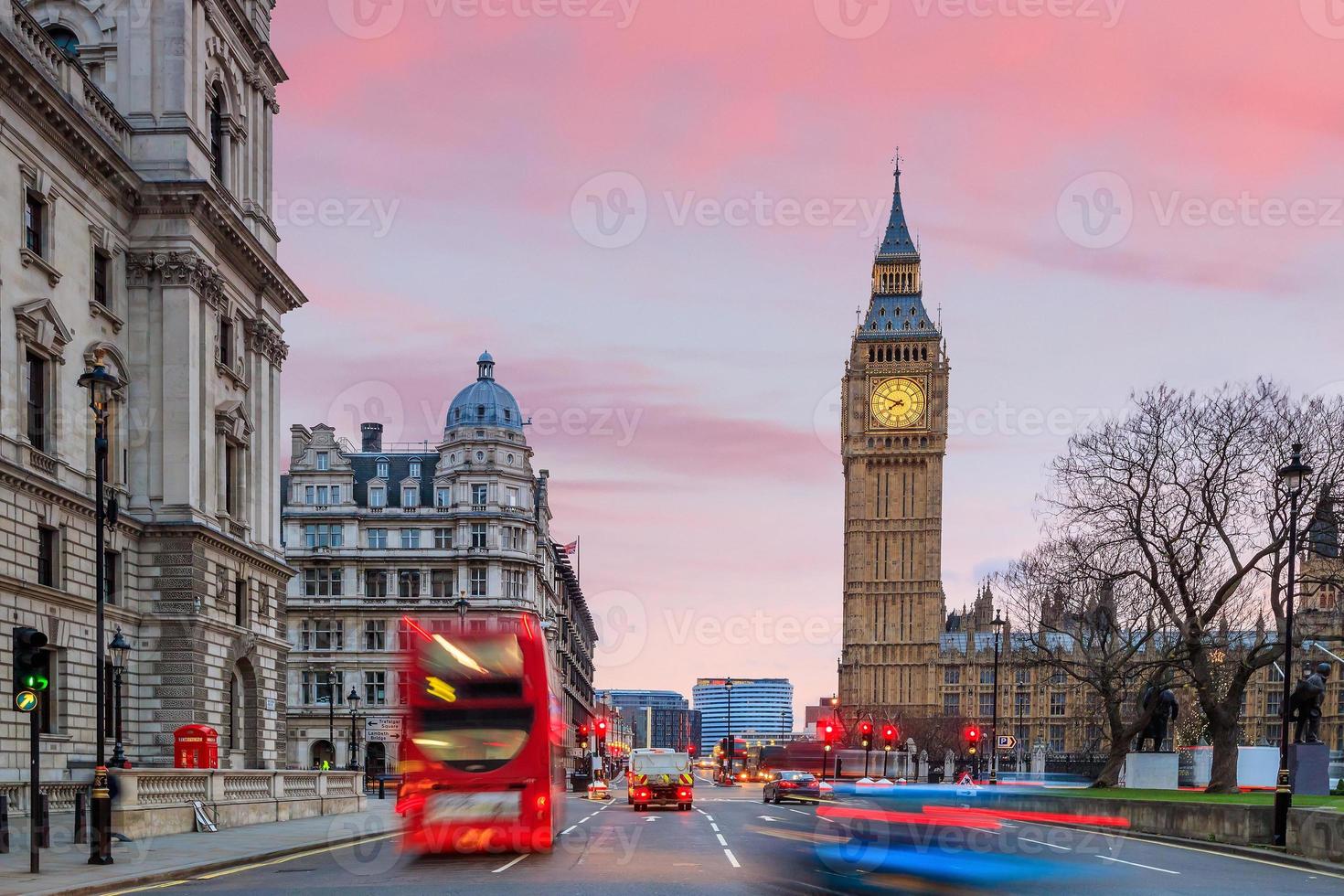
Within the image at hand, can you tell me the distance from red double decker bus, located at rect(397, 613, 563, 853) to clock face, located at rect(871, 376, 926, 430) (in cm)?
14747

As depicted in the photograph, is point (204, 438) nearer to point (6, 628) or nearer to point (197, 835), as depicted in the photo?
point (6, 628)

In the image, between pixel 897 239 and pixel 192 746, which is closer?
pixel 192 746

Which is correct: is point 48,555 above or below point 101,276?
below

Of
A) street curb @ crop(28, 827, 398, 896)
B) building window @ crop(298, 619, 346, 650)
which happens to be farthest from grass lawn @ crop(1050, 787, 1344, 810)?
building window @ crop(298, 619, 346, 650)

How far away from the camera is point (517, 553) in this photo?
10138 centimetres

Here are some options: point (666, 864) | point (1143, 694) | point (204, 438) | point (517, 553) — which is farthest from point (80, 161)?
point (517, 553)

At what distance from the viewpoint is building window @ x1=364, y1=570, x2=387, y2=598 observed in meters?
101

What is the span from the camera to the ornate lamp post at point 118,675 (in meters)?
34.5

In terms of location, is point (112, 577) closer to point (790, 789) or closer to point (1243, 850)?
point (790, 789)

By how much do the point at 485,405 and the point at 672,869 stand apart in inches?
3334

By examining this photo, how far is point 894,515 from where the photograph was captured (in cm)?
17212

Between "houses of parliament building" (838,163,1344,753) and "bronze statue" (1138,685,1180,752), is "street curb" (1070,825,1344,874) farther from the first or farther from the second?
"houses of parliament building" (838,163,1344,753)

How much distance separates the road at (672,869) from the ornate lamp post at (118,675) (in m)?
7.00

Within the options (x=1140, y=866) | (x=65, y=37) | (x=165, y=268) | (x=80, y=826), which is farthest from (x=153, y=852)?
(x=65, y=37)
